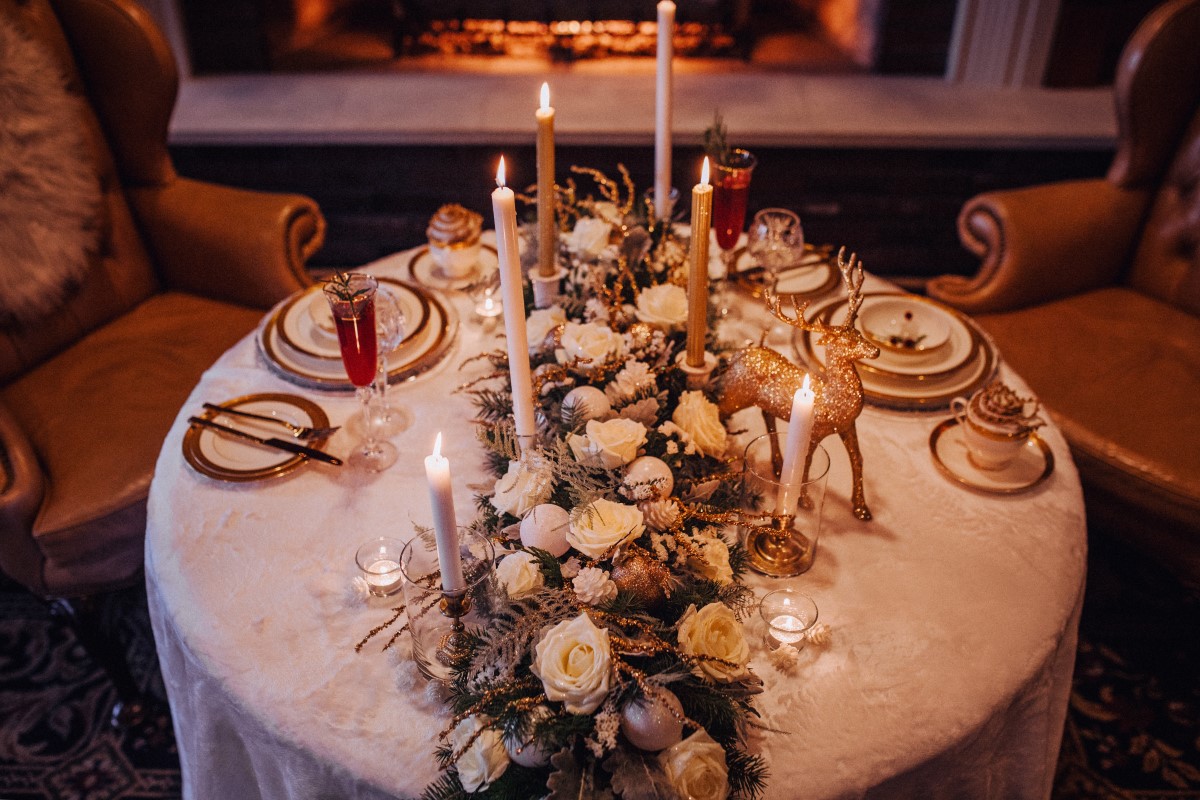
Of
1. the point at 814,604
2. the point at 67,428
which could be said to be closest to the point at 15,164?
the point at 67,428

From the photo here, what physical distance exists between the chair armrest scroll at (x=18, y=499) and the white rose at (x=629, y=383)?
101cm

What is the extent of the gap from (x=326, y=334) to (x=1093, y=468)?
1.37 meters

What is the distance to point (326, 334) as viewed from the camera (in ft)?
4.66

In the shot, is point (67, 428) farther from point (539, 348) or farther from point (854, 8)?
point (854, 8)

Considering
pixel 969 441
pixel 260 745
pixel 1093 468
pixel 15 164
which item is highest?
pixel 15 164

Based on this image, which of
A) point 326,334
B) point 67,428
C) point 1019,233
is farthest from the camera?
point 1019,233

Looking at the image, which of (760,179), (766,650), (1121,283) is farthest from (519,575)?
(760,179)

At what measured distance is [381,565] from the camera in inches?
42.3

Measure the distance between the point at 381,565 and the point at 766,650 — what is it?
0.45m

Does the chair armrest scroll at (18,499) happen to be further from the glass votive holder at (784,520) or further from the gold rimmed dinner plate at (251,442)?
the glass votive holder at (784,520)

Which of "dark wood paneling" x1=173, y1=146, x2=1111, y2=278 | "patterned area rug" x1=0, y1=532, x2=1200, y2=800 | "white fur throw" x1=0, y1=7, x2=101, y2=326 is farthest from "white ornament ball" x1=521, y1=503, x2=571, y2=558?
"dark wood paneling" x1=173, y1=146, x2=1111, y2=278

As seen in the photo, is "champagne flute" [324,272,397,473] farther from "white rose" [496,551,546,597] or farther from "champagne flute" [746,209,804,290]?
"champagne flute" [746,209,804,290]

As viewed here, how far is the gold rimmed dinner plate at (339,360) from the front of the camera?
1.36 meters

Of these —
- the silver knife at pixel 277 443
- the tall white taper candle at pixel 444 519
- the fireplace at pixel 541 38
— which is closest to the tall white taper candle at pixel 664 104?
the silver knife at pixel 277 443
